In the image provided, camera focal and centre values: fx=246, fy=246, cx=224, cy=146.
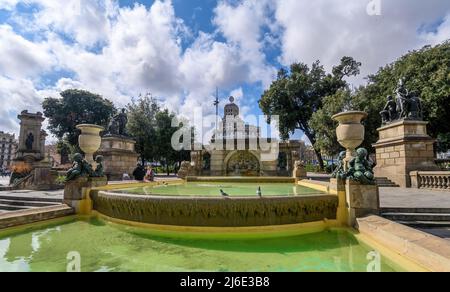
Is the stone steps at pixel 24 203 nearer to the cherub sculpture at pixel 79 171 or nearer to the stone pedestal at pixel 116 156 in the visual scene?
the cherub sculpture at pixel 79 171

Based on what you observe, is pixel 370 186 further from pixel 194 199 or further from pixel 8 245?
pixel 8 245

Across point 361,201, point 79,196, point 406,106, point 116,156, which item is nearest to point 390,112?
point 406,106

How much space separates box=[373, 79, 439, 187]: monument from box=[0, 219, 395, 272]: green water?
11.3m

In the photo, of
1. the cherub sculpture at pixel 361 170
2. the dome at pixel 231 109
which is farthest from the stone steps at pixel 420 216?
the dome at pixel 231 109

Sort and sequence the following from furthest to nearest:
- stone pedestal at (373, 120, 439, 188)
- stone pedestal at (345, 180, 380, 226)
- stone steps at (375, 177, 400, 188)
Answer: stone steps at (375, 177, 400, 188) → stone pedestal at (373, 120, 439, 188) → stone pedestal at (345, 180, 380, 226)

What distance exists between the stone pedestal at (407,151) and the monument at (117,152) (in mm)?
17384

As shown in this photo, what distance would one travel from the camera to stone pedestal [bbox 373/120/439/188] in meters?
13.4

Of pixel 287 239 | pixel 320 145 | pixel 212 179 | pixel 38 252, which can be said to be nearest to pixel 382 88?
pixel 320 145

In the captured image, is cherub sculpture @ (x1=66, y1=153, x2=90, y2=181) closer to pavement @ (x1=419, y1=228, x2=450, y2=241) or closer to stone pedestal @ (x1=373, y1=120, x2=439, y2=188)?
pavement @ (x1=419, y1=228, x2=450, y2=241)

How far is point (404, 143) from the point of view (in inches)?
535

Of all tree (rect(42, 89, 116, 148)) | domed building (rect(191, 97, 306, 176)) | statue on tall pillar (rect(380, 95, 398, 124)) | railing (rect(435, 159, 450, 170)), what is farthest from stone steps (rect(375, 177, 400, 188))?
tree (rect(42, 89, 116, 148))

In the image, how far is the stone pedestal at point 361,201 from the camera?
208 inches

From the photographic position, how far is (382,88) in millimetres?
25859

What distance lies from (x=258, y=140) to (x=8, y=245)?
17391 millimetres
